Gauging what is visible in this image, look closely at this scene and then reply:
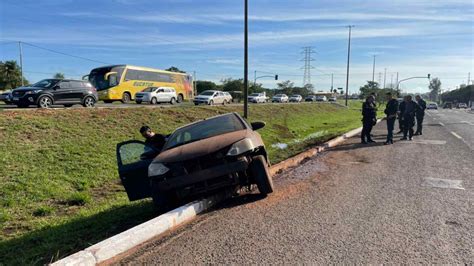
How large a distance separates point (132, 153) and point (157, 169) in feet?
3.27

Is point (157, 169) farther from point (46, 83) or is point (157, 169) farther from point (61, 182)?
point (46, 83)

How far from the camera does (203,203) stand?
19.1ft

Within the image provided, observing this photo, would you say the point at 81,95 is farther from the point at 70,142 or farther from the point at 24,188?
the point at 24,188

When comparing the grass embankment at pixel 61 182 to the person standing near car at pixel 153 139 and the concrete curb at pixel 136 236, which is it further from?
the person standing near car at pixel 153 139

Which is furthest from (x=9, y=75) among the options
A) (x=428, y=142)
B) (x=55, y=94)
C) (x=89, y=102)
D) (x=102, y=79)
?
(x=428, y=142)

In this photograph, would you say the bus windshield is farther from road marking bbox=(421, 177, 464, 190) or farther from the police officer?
road marking bbox=(421, 177, 464, 190)

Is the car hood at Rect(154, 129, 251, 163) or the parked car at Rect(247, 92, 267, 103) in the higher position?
the car hood at Rect(154, 129, 251, 163)

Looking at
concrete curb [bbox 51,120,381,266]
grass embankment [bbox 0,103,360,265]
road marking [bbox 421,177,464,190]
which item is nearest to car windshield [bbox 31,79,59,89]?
grass embankment [bbox 0,103,360,265]

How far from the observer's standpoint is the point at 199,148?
5.92 meters

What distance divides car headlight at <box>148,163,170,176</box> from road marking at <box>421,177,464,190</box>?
4.62m

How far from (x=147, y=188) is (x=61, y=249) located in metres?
1.61

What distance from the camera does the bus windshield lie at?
99.1 ft

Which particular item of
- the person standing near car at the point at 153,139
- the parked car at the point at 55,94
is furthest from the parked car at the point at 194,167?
the parked car at the point at 55,94

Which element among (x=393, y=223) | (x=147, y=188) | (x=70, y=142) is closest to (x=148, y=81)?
(x=70, y=142)
